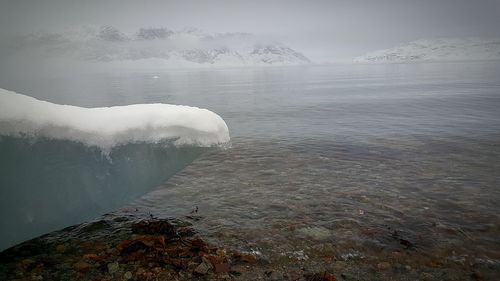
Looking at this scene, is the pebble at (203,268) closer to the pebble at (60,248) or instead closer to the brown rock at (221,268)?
the brown rock at (221,268)

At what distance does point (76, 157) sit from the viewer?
28.9 feet

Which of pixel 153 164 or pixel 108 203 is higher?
pixel 153 164

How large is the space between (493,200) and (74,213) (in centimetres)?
1106

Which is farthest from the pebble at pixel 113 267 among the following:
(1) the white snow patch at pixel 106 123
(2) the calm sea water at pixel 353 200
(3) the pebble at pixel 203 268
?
(1) the white snow patch at pixel 106 123

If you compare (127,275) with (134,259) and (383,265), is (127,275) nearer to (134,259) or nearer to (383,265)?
(134,259)

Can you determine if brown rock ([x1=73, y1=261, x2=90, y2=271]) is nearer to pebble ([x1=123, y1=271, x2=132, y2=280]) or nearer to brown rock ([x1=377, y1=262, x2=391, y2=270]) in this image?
pebble ([x1=123, y1=271, x2=132, y2=280])

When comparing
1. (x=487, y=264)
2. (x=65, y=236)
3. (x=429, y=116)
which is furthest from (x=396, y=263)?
(x=429, y=116)

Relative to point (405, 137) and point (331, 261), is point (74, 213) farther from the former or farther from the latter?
point (405, 137)

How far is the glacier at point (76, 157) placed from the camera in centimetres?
767

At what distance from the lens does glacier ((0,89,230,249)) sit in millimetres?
7672

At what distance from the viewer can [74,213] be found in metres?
8.27

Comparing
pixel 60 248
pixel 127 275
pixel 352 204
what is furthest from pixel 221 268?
pixel 352 204

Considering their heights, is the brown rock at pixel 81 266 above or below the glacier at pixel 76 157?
below

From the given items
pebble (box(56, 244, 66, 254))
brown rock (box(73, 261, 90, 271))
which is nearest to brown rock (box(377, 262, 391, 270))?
brown rock (box(73, 261, 90, 271))
